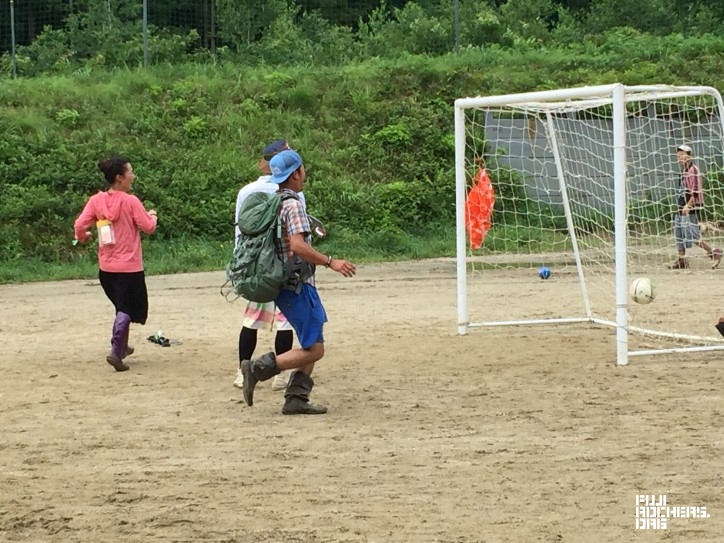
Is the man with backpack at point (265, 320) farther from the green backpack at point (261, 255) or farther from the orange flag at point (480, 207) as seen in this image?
the orange flag at point (480, 207)

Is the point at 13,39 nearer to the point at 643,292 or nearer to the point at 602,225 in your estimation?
the point at 602,225

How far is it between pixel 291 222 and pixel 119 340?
291cm

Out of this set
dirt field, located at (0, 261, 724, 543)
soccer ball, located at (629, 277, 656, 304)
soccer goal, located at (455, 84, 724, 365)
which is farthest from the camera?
soccer goal, located at (455, 84, 724, 365)

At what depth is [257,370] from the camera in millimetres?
7738

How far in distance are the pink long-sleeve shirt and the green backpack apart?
2.34m

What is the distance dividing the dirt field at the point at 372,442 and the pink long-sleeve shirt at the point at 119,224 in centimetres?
87

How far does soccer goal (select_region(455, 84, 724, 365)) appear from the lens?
1030 cm

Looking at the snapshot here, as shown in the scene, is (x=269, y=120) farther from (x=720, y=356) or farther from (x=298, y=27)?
(x=720, y=356)

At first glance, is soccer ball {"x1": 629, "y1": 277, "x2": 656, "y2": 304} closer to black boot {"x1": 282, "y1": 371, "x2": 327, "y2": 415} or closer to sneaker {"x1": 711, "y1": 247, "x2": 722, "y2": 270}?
black boot {"x1": 282, "y1": 371, "x2": 327, "y2": 415}

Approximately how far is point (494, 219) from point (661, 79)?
23.1ft

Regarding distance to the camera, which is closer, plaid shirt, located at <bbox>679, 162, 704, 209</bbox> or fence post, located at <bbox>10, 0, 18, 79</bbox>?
plaid shirt, located at <bbox>679, 162, 704, 209</bbox>

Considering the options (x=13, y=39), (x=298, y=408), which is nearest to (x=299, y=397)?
(x=298, y=408)

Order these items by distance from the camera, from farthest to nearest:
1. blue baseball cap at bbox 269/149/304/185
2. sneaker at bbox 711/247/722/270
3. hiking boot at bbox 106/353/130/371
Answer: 1. sneaker at bbox 711/247/722/270
2. hiking boot at bbox 106/353/130/371
3. blue baseball cap at bbox 269/149/304/185

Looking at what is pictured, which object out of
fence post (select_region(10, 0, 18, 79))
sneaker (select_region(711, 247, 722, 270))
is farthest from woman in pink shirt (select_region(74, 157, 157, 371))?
fence post (select_region(10, 0, 18, 79))
